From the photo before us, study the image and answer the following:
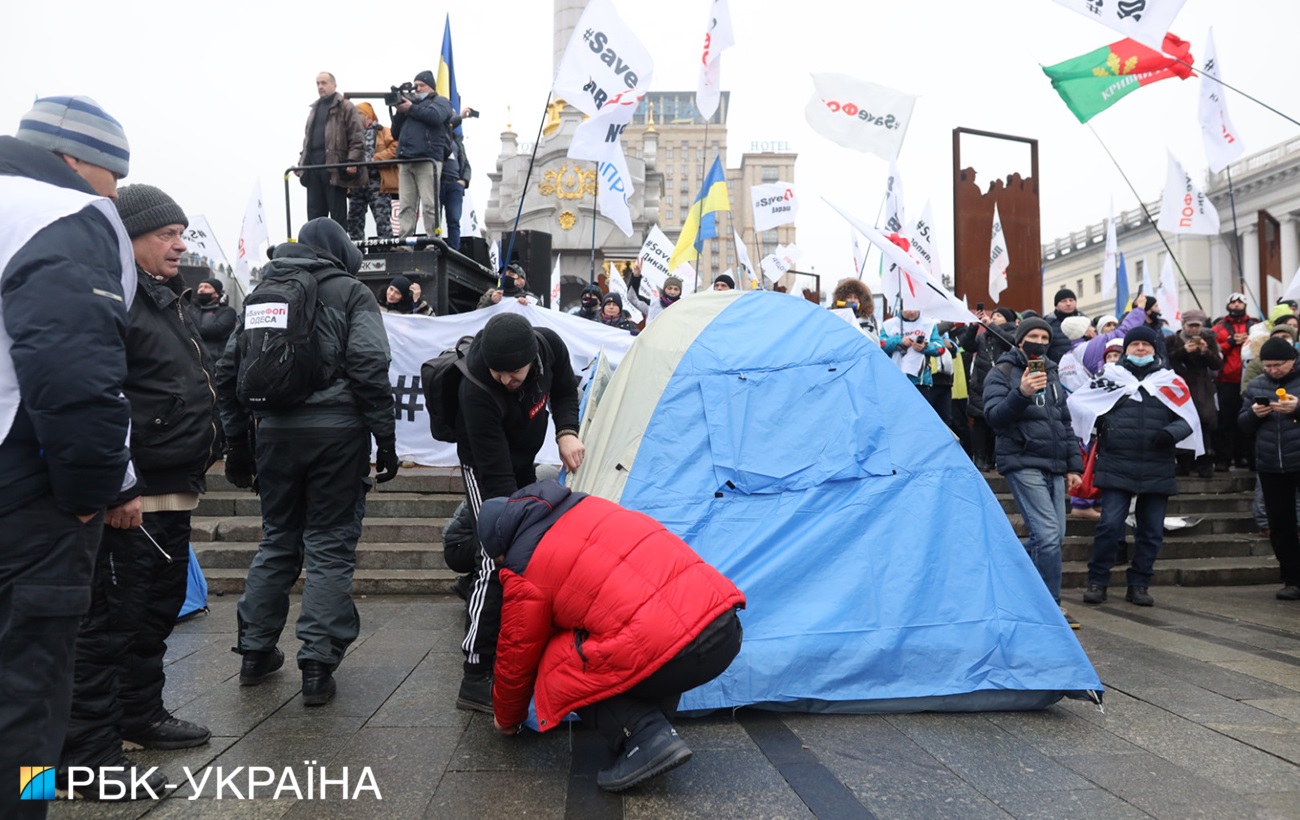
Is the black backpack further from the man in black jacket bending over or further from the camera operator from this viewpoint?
the camera operator

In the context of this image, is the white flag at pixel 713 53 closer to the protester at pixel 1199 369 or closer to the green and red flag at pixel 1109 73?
the green and red flag at pixel 1109 73

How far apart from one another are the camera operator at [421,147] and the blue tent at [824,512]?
6.35 meters

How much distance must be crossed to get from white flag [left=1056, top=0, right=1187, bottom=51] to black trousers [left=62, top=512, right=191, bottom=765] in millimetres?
7141

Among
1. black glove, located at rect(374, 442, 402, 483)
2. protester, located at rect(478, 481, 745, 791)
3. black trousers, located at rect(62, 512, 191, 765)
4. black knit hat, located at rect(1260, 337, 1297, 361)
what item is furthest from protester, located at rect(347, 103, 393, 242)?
black knit hat, located at rect(1260, 337, 1297, 361)

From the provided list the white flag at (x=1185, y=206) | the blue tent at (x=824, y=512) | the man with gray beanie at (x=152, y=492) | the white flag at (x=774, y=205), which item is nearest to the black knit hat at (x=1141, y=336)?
the blue tent at (x=824, y=512)

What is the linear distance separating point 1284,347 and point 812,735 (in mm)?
5697

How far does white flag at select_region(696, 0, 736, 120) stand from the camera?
11.4 metres

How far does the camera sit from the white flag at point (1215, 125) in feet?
37.9

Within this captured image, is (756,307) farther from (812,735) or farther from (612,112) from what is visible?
(612,112)

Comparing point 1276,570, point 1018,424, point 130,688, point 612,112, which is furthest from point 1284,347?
point 130,688

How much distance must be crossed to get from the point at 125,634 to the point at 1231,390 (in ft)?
36.0

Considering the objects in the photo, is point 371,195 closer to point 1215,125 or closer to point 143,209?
point 143,209

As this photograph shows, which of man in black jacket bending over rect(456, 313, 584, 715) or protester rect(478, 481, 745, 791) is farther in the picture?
man in black jacket bending over rect(456, 313, 584, 715)

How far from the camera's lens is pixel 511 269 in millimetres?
11148
